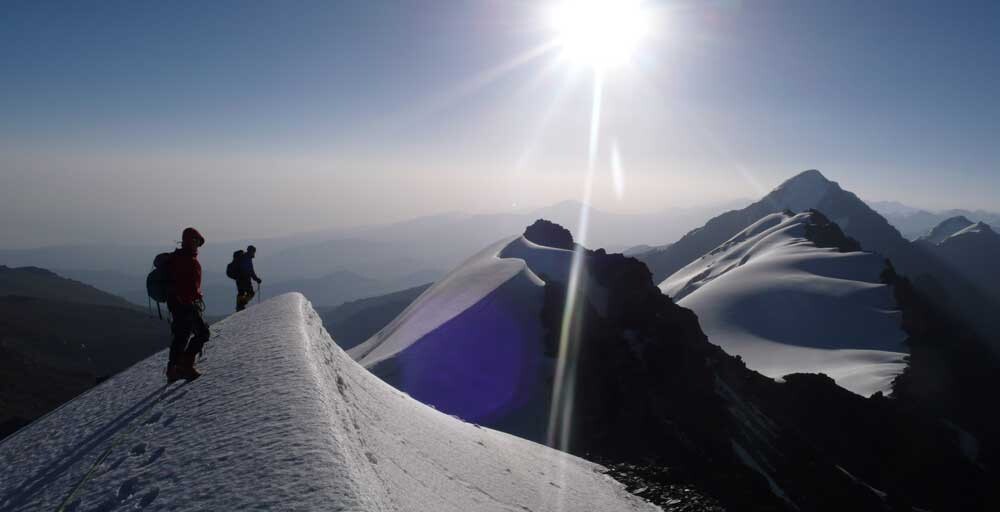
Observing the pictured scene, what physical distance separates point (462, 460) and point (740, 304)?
7171 cm

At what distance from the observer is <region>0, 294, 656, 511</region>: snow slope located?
16.6ft

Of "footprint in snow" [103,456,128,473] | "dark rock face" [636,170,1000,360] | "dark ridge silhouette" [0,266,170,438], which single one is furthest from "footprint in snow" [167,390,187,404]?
"dark rock face" [636,170,1000,360]

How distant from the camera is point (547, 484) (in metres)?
12.0

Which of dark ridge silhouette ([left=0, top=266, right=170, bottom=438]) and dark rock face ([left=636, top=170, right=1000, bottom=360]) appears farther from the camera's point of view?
dark rock face ([left=636, top=170, right=1000, bottom=360])

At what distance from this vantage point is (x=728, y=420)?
110ft

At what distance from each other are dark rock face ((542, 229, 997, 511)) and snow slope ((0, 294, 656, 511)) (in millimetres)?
14307

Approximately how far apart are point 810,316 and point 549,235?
3538cm

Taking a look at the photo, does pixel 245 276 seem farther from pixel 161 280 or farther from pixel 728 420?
pixel 728 420

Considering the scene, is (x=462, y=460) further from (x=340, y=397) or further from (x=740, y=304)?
(x=740, y=304)

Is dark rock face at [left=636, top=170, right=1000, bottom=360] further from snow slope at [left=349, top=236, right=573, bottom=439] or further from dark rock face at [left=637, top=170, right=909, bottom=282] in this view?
snow slope at [left=349, top=236, right=573, bottom=439]

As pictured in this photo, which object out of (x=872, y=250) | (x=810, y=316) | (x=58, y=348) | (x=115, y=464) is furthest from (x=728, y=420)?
(x=872, y=250)

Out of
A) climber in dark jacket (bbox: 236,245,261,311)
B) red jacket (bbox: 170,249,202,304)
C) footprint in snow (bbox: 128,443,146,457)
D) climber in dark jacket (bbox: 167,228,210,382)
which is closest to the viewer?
footprint in snow (bbox: 128,443,146,457)

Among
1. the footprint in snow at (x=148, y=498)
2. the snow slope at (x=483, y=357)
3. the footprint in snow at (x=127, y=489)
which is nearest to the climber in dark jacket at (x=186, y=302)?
the footprint in snow at (x=127, y=489)

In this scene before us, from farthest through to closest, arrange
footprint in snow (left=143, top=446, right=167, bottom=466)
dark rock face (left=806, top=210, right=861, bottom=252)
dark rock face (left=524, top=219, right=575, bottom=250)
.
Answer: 1. dark rock face (left=806, top=210, right=861, bottom=252)
2. dark rock face (left=524, top=219, right=575, bottom=250)
3. footprint in snow (left=143, top=446, right=167, bottom=466)
